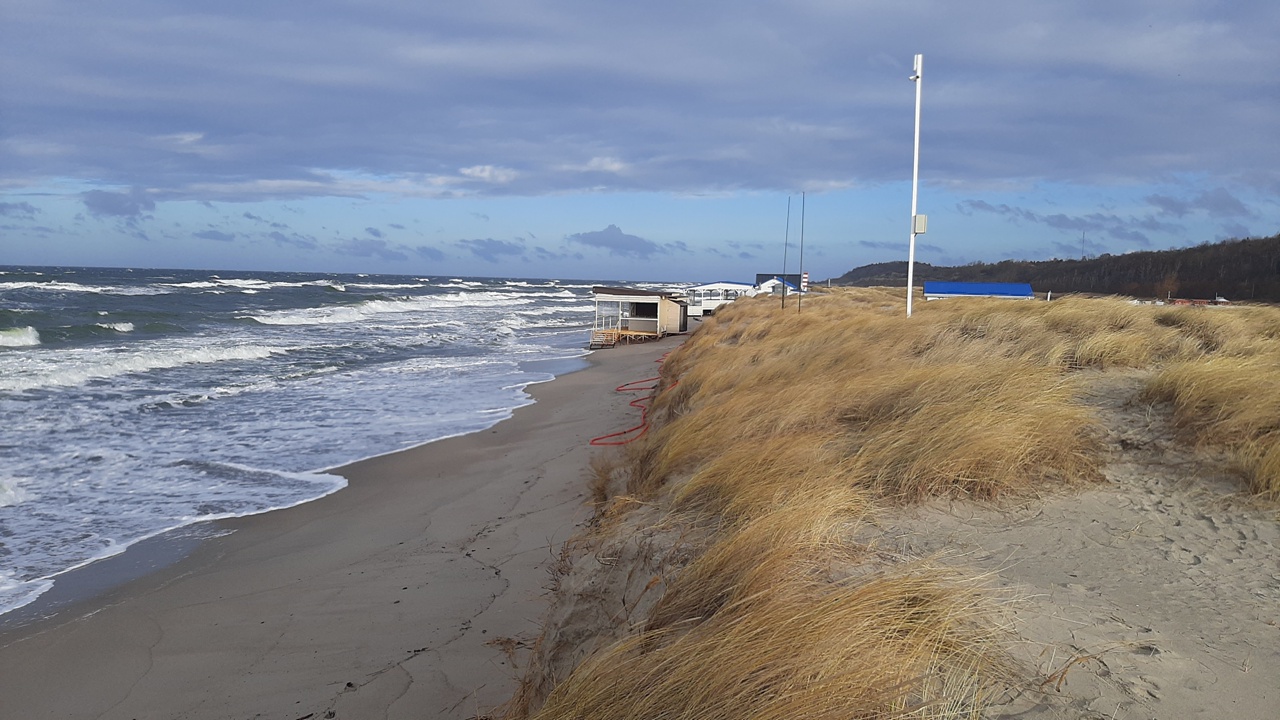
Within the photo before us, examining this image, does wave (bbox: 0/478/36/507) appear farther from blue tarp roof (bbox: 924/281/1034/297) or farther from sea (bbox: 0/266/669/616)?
blue tarp roof (bbox: 924/281/1034/297)

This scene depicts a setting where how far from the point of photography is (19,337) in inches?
1085

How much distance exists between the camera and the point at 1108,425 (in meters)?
5.47

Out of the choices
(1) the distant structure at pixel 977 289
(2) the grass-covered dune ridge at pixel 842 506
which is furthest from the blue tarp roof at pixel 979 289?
(2) the grass-covered dune ridge at pixel 842 506

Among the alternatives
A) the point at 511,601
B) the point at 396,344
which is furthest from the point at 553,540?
the point at 396,344

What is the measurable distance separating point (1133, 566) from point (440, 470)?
843 centimetres

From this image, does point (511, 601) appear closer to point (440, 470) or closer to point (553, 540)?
point (553, 540)

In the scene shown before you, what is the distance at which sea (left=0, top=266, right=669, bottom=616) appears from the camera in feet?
27.7

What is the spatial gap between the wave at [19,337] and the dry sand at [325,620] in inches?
991

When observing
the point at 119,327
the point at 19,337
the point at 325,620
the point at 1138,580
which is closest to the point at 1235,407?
the point at 1138,580

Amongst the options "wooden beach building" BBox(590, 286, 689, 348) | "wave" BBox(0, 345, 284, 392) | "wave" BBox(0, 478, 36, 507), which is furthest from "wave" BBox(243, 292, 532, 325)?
"wave" BBox(0, 478, 36, 507)

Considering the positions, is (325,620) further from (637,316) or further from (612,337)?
(637,316)

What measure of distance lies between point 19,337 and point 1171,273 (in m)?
56.5

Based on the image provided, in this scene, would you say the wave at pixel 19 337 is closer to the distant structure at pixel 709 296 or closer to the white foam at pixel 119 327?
the white foam at pixel 119 327

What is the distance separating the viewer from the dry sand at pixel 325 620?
4629 mm
